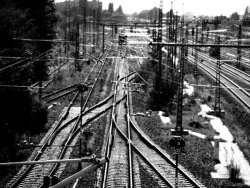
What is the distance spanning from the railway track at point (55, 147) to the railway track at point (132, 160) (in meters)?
1.63

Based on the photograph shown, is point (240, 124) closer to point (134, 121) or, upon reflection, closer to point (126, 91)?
point (134, 121)

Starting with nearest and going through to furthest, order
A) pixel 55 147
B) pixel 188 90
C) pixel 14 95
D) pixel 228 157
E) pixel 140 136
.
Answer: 1. pixel 228 157
2. pixel 55 147
3. pixel 14 95
4. pixel 140 136
5. pixel 188 90

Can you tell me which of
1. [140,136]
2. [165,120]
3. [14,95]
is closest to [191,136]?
[140,136]

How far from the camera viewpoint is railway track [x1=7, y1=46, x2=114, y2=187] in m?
11.9

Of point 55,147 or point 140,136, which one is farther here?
point 140,136

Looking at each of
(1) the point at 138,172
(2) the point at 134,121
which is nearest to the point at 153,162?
(1) the point at 138,172

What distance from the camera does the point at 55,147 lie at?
15070mm

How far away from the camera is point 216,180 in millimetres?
12172

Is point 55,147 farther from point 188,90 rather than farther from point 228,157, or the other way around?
point 188,90

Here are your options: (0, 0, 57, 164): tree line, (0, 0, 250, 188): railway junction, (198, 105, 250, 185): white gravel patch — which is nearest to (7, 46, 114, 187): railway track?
(0, 0, 250, 188): railway junction

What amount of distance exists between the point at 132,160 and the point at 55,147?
3374mm

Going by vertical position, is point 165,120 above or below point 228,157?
above

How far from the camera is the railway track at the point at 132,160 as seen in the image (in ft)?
38.8

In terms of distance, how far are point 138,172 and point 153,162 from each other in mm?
1179
